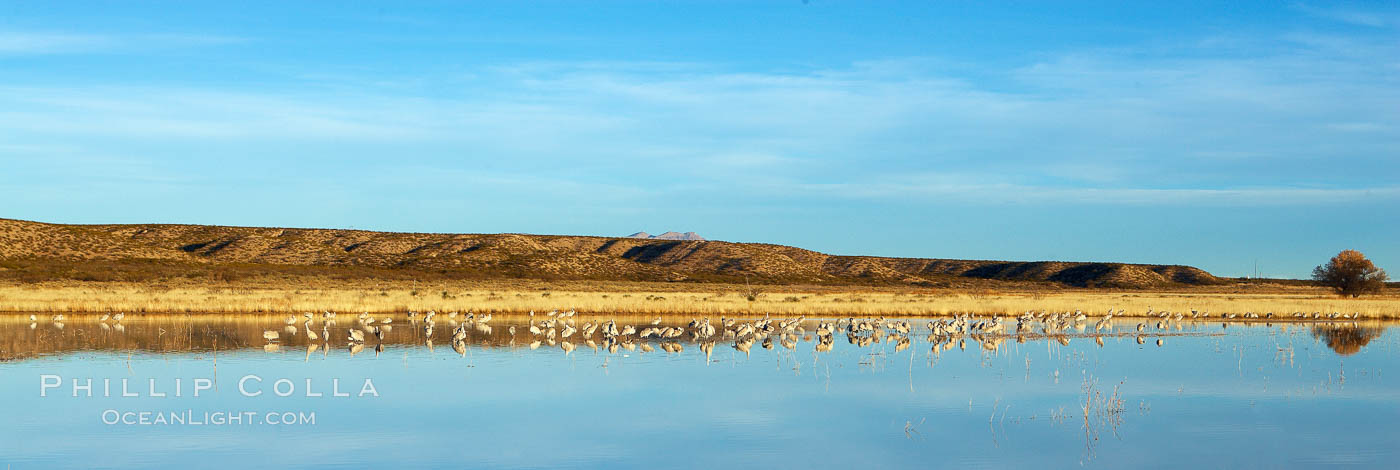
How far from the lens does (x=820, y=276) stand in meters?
131

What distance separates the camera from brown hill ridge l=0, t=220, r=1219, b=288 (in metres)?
109

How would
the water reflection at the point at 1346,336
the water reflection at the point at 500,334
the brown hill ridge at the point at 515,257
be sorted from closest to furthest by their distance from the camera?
the water reflection at the point at 500,334, the water reflection at the point at 1346,336, the brown hill ridge at the point at 515,257

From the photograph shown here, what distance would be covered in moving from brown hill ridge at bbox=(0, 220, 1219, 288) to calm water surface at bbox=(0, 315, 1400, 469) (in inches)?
2971

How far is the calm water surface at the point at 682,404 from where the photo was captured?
13.6 m

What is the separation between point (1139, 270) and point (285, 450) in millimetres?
142887

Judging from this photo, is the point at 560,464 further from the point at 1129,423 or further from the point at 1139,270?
the point at 1139,270

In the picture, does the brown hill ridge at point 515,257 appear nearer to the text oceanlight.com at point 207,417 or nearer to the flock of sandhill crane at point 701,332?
the flock of sandhill crane at point 701,332

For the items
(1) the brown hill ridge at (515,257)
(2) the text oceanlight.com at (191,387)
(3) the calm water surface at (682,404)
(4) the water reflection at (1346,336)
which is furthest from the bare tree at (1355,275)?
(2) the text oceanlight.com at (191,387)

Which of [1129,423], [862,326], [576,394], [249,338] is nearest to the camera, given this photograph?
[1129,423]

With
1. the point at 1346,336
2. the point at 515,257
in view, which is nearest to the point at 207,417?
the point at 1346,336

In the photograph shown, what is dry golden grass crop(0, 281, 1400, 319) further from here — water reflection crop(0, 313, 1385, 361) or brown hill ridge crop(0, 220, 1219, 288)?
brown hill ridge crop(0, 220, 1219, 288)

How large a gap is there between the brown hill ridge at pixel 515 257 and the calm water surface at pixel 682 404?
75465 mm

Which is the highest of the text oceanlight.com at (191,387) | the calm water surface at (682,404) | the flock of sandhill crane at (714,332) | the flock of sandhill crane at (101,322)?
the flock of sandhill crane at (101,322)

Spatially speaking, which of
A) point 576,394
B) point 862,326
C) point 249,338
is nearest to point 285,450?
point 576,394
